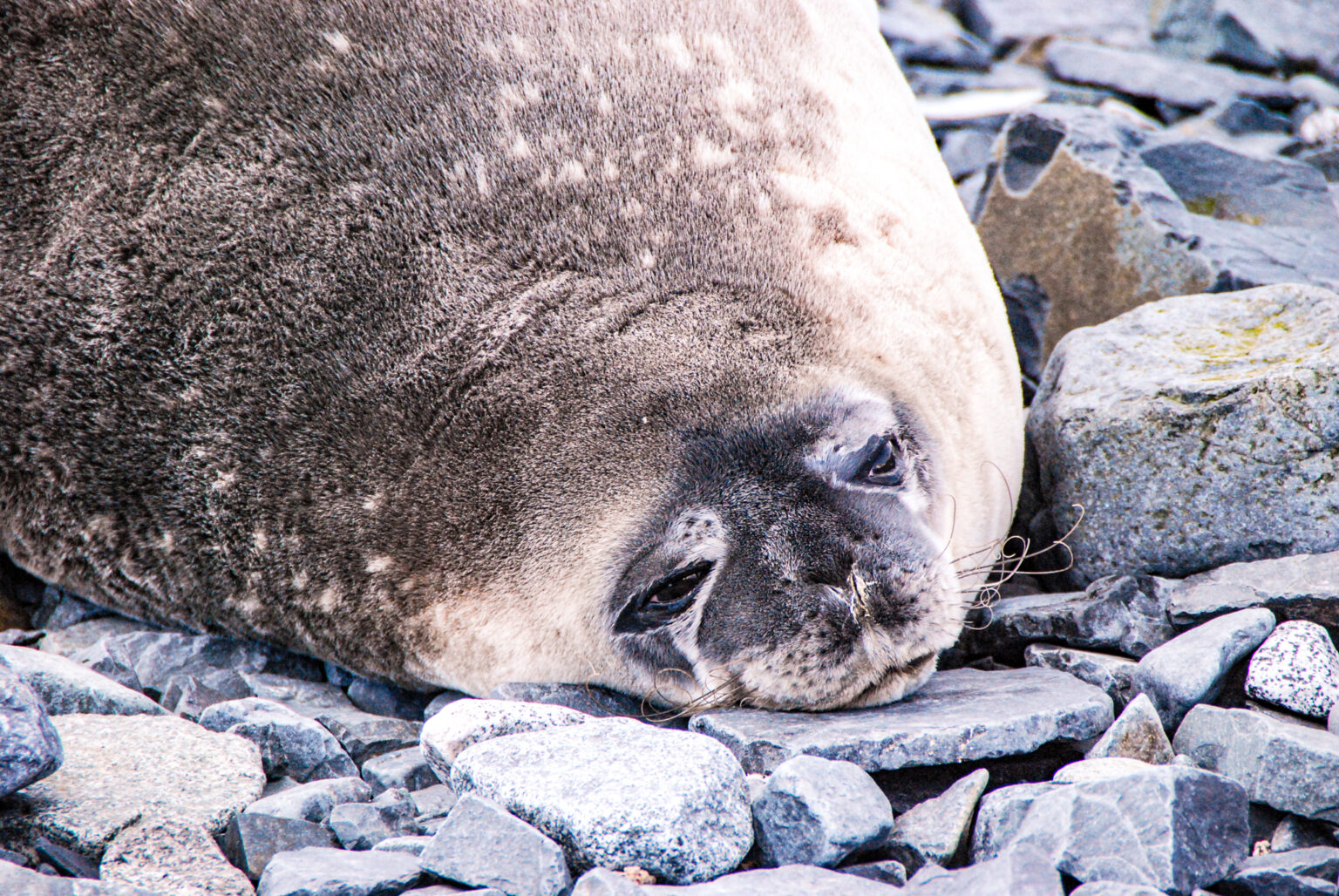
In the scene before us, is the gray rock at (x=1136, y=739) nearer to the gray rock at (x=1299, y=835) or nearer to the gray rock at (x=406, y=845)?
the gray rock at (x=1299, y=835)

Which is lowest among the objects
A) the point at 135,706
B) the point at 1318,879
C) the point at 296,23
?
the point at 135,706

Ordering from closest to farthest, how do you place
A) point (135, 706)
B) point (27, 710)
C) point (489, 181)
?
point (27, 710), point (135, 706), point (489, 181)

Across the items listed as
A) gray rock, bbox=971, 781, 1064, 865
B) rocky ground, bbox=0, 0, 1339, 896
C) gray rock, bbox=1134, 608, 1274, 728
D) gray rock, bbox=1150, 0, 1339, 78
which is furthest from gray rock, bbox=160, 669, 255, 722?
gray rock, bbox=1150, 0, 1339, 78

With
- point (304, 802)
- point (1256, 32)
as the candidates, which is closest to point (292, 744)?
point (304, 802)

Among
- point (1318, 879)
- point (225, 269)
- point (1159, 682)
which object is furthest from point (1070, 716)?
point (225, 269)

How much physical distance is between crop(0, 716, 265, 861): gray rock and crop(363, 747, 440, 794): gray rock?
252mm

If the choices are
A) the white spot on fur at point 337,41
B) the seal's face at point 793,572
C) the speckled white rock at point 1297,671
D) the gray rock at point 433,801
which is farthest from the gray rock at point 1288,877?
the white spot on fur at point 337,41

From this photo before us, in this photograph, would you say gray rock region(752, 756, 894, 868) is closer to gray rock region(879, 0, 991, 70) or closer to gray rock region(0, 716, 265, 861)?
gray rock region(0, 716, 265, 861)

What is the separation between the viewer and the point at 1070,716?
7.77 feet

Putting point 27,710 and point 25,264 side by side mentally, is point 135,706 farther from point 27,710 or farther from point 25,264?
point 25,264

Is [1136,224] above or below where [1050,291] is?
above

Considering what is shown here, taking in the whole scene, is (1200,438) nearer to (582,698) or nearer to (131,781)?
(582,698)

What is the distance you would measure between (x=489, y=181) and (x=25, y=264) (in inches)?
51.0

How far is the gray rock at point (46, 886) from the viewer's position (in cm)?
171
